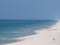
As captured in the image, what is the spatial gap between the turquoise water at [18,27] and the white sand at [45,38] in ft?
0.19

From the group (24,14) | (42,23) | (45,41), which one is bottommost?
(45,41)

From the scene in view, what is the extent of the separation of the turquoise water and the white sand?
0.19ft

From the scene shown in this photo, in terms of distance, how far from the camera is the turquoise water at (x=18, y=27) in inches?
85.6

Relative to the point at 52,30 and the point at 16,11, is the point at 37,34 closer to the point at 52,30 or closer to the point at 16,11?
the point at 52,30

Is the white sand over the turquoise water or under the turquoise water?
under

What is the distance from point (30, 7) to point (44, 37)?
1.44 ft

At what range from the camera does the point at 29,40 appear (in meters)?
2.18

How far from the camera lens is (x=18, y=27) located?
2188 mm

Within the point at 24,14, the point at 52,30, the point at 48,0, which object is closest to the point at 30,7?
the point at 24,14

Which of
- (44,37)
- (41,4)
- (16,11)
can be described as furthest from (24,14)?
(44,37)

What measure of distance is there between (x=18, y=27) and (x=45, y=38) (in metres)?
0.39

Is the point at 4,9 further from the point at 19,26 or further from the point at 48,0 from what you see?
the point at 48,0

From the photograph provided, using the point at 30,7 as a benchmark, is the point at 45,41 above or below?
below

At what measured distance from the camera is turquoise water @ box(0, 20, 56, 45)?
217 centimetres
